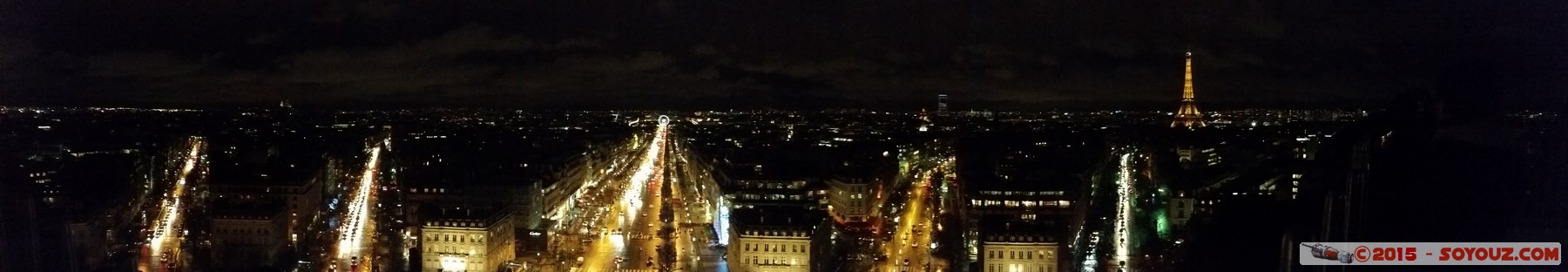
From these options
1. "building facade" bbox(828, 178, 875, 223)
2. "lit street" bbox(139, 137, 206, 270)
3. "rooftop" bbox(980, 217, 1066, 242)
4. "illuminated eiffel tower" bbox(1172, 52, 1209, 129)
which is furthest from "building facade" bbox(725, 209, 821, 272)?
"lit street" bbox(139, 137, 206, 270)

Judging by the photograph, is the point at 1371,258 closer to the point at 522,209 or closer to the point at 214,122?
the point at 522,209

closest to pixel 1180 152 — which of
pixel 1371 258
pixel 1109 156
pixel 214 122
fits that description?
pixel 1109 156

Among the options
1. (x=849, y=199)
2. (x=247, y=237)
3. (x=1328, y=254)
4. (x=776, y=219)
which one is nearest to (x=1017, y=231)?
(x=776, y=219)

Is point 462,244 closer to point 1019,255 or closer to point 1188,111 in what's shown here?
point 1019,255

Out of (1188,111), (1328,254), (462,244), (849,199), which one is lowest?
(462,244)

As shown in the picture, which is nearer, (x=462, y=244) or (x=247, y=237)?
(x=462, y=244)

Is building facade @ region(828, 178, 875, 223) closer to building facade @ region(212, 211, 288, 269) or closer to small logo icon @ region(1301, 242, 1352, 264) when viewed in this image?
building facade @ region(212, 211, 288, 269)
